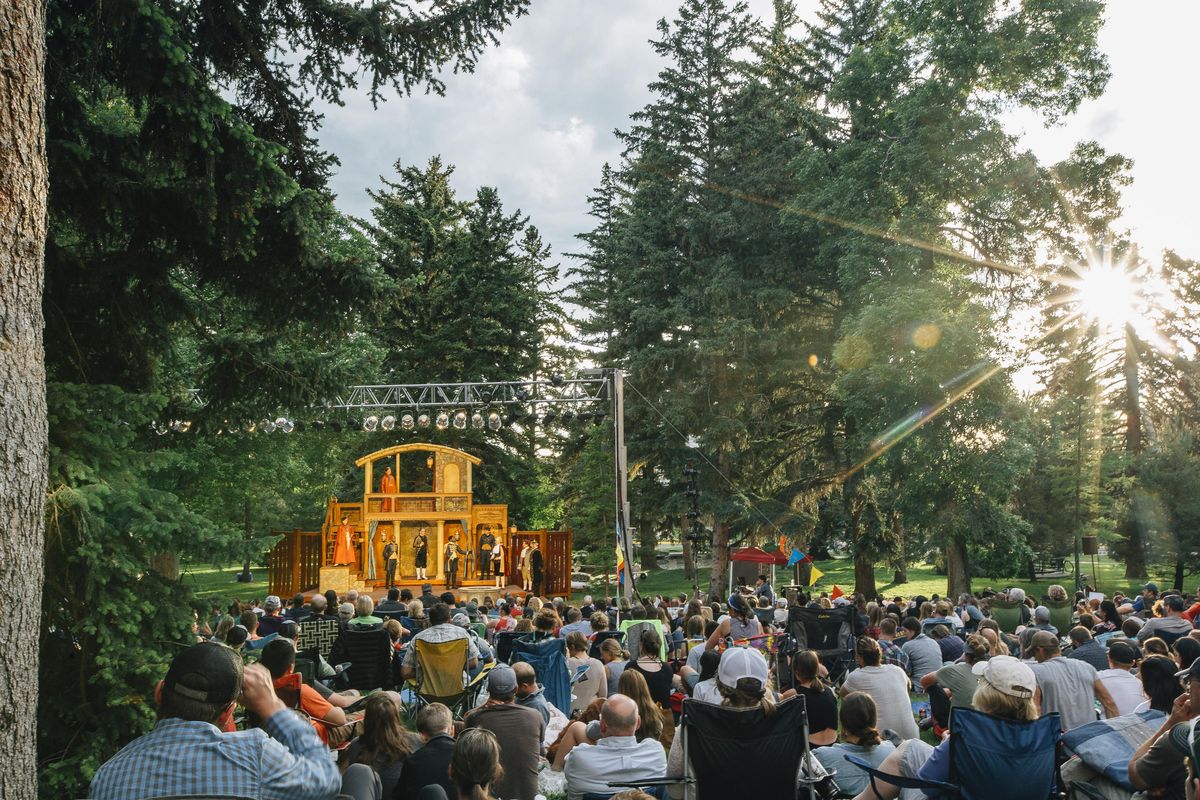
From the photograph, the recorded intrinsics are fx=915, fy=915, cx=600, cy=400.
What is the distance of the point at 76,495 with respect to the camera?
526cm

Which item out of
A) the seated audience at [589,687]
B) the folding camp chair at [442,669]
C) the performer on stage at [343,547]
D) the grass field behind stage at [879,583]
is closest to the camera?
the seated audience at [589,687]

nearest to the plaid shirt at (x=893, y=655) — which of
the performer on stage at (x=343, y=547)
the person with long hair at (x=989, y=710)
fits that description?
the person with long hair at (x=989, y=710)

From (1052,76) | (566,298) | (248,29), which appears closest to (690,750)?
(248,29)

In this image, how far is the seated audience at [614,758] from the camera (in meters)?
4.61

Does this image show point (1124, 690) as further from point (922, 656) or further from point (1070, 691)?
point (922, 656)

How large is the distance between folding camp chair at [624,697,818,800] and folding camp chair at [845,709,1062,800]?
0.40 m

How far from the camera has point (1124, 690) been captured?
5.83m

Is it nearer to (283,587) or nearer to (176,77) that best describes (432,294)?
(283,587)

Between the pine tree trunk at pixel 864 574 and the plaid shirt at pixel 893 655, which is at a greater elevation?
the plaid shirt at pixel 893 655

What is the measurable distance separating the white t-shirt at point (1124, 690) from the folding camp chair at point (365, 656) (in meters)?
6.15

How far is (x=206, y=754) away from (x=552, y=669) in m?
6.09

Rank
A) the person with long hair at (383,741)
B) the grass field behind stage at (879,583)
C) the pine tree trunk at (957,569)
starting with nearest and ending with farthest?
1. the person with long hair at (383,741)
2. the pine tree trunk at (957,569)
3. the grass field behind stage at (879,583)

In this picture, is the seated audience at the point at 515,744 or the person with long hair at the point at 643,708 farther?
the person with long hair at the point at 643,708

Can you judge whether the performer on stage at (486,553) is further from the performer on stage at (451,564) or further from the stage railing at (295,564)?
the stage railing at (295,564)
